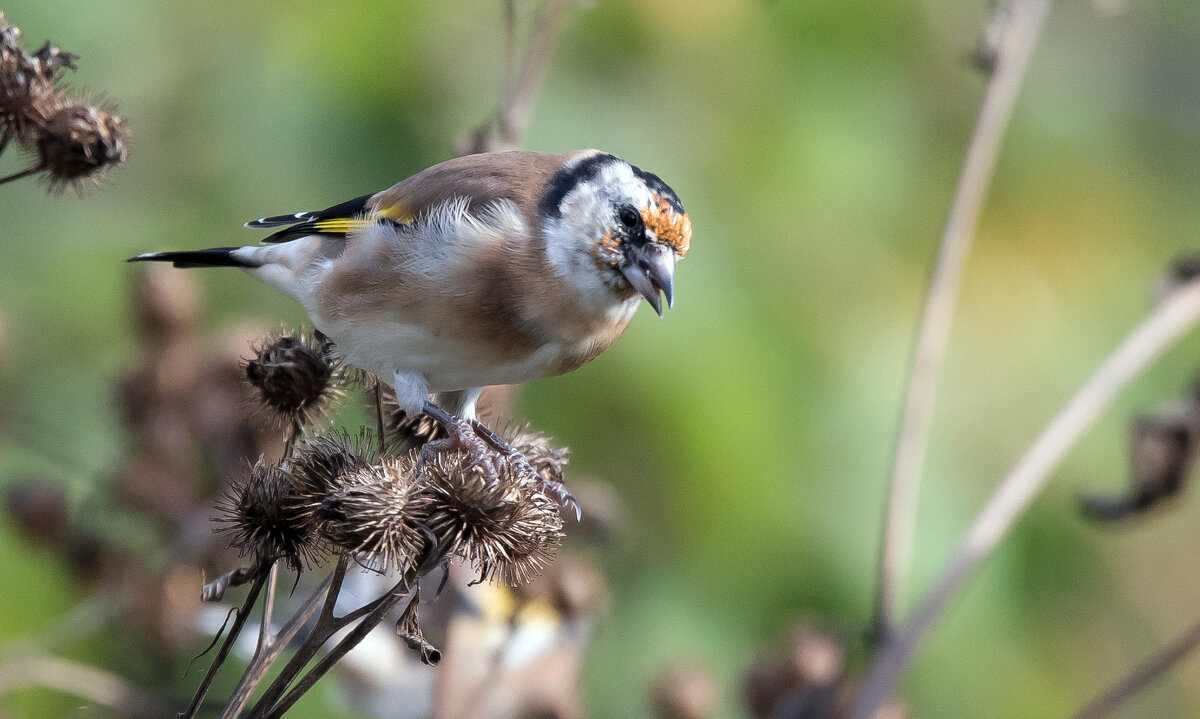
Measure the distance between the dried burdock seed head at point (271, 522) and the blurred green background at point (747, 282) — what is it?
2.86 m

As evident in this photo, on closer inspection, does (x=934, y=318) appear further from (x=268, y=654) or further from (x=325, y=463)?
(x=268, y=654)

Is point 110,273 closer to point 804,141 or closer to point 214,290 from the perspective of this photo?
point 214,290

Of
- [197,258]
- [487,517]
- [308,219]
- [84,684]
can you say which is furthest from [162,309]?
[487,517]

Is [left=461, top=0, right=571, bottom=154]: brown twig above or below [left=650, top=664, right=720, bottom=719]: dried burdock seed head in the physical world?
above

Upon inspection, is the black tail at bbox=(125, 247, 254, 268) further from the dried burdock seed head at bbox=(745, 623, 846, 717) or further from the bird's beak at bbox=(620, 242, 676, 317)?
the dried burdock seed head at bbox=(745, 623, 846, 717)

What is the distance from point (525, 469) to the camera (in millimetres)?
2008

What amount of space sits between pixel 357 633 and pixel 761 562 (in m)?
4.11

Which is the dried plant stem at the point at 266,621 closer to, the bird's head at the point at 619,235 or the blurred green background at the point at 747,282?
the bird's head at the point at 619,235

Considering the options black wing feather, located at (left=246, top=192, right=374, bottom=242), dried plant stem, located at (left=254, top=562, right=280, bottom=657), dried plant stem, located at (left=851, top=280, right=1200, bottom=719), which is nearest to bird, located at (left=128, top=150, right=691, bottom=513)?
black wing feather, located at (left=246, top=192, right=374, bottom=242)

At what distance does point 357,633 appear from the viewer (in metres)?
A: 1.51

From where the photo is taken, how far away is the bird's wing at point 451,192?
2.42 metres

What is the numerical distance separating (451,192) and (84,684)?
5.16ft

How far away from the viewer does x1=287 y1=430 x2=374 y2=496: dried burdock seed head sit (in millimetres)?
1771

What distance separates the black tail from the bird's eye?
105 cm
